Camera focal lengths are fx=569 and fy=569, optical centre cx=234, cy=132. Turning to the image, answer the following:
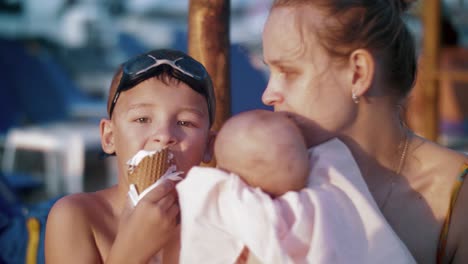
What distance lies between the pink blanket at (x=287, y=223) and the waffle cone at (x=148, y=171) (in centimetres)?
30

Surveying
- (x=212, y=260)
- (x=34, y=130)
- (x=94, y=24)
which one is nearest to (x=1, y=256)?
(x=212, y=260)

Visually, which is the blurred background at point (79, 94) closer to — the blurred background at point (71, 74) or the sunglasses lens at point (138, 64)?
the blurred background at point (71, 74)

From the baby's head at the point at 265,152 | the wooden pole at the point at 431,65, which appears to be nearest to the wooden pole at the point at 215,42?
the baby's head at the point at 265,152

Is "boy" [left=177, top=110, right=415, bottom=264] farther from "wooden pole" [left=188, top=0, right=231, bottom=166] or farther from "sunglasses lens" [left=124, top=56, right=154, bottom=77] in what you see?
"wooden pole" [left=188, top=0, right=231, bottom=166]

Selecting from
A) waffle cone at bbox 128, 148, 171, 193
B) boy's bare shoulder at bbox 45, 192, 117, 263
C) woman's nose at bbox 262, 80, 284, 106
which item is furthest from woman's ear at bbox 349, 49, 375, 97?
boy's bare shoulder at bbox 45, 192, 117, 263

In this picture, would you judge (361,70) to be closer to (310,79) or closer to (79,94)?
(310,79)

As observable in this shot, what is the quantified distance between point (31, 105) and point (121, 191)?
6586 mm

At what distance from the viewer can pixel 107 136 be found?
200cm

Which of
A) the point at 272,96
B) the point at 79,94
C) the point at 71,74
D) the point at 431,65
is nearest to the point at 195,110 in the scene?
the point at 272,96

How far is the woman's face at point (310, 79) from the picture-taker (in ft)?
4.70

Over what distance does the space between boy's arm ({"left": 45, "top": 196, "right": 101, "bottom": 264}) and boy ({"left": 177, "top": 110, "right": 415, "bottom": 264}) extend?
0.60 m

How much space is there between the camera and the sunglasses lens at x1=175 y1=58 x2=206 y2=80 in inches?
73.5

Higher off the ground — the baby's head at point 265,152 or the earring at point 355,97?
the earring at point 355,97

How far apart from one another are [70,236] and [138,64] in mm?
587
